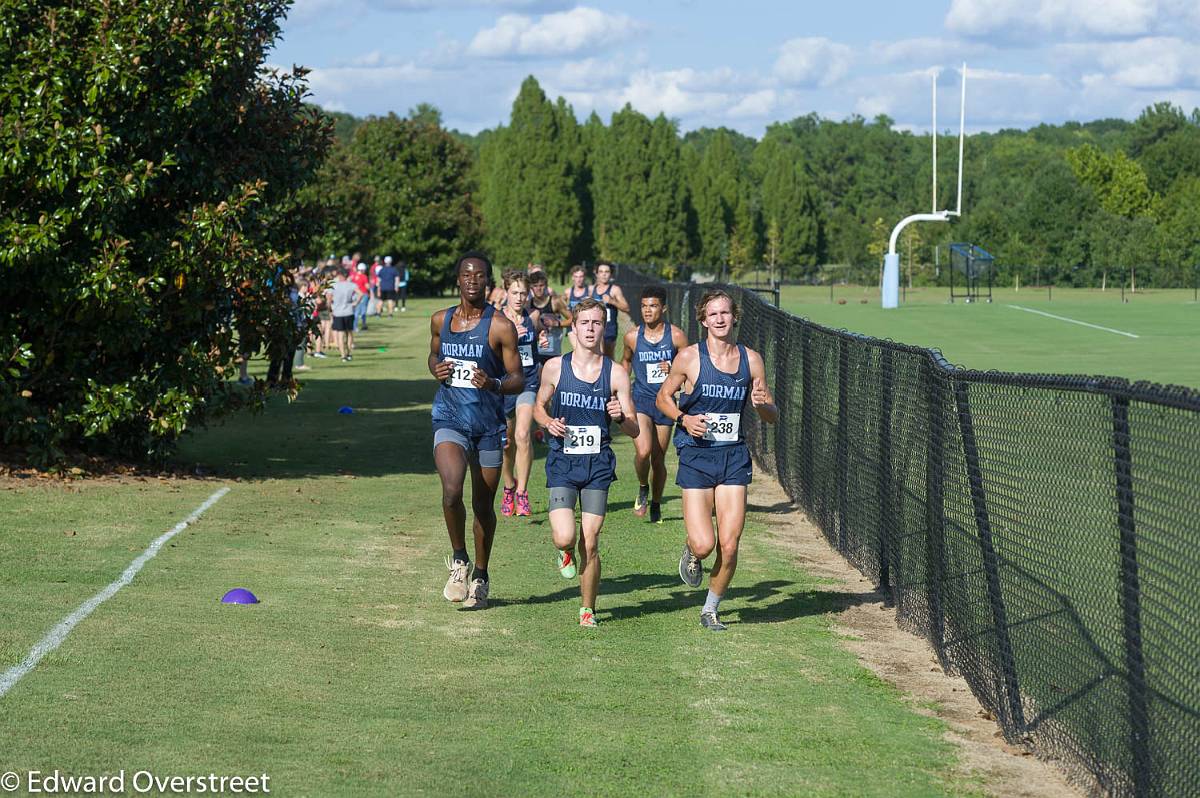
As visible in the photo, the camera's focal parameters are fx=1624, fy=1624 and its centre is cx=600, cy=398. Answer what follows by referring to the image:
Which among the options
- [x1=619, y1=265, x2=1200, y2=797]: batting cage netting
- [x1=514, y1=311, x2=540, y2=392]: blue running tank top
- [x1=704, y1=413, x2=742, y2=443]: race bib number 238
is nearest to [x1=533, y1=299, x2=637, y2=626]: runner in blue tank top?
[x1=704, y1=413, x2=742, y2=443]: race bib number 238

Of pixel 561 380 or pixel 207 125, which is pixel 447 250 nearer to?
pixel 207 125

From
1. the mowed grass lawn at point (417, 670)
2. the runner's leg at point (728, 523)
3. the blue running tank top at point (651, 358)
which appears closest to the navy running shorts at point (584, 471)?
the runner's leg at point (728, 523)

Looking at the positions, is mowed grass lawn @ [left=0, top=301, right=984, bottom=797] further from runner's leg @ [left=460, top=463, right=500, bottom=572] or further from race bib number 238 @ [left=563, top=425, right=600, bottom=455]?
race bib number 238 @ [left=563, top=425, right=600, bottom=455]

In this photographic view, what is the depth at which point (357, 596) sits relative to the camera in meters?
10.7

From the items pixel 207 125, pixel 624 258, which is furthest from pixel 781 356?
pixel 624 258

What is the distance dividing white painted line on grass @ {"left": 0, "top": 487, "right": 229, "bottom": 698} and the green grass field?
50.8 feet

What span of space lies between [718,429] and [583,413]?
82 cm

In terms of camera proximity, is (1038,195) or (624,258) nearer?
(1038,195)

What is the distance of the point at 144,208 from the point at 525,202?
7973cm

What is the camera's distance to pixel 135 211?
16.3 m

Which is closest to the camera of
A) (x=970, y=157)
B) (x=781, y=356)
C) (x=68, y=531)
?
(x=68, y=531)

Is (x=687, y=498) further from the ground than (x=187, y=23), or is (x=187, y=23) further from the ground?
(x=187, y=23)

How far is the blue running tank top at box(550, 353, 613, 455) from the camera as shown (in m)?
9.79

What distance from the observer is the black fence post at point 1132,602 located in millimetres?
6035
